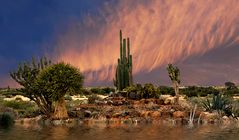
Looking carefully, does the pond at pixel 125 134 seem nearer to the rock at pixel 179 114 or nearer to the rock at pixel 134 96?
the rock at pixel 179 114

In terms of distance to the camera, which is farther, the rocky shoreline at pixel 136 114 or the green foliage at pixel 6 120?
the rocky shoreline at pixel 136 114

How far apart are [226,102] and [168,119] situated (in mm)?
8185

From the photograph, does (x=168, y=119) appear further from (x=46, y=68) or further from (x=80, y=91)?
(x=46, y=68)

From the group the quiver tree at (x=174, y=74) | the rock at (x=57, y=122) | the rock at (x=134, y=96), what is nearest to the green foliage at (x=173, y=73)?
the quiver tree at (x=174, y=74)

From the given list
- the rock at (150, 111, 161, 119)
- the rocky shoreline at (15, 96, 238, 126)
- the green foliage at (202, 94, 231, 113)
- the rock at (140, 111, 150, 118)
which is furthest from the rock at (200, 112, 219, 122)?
the rock at (140, 111, 150, 118)

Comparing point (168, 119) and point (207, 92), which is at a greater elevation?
point (207, 92)

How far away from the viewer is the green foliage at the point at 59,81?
43188 mm

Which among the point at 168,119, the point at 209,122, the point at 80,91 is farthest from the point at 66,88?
the point at 209,122

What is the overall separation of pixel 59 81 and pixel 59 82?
11 cm

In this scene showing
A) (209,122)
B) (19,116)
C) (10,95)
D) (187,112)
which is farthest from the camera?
(10,95)

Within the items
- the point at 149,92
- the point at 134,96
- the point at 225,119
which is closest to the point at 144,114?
the point at 225,119

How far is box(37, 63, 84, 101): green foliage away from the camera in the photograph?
43188mm

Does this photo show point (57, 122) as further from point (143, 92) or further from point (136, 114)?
point (143, 92)

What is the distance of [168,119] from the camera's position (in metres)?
39.4
